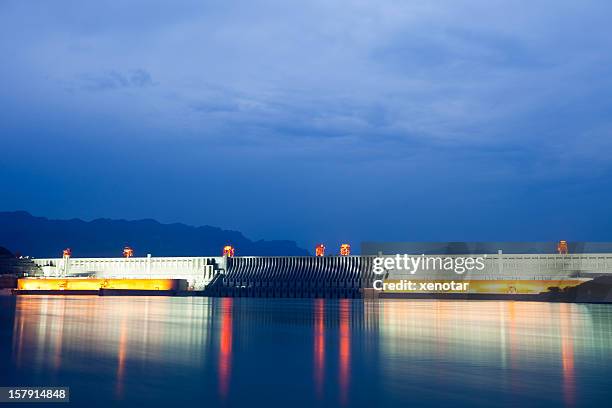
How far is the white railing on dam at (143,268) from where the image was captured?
135000 mm

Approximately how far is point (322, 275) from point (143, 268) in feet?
132

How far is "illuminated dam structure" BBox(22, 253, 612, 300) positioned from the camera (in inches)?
4055

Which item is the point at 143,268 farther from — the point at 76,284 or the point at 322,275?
the point at 322,275

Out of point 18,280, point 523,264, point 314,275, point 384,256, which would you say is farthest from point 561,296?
point 18,280

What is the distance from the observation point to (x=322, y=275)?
126625 mm

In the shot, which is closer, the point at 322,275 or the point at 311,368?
the point at 311,368

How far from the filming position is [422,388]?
11883mm

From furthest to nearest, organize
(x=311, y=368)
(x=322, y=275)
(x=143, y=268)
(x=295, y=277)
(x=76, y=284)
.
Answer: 1. (x=143, y=268)
2. (x=76, y=284)
3. (x=295, y=277)
4. (x=322, y=275)
5. (x=311, y=368)

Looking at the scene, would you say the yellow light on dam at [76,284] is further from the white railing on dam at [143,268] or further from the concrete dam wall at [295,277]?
the concrete dam wall at [295,277]

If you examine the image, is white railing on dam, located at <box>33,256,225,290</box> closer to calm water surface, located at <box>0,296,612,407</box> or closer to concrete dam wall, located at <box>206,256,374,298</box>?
concrete dam wall, located at <box>206,256,374,298</box>

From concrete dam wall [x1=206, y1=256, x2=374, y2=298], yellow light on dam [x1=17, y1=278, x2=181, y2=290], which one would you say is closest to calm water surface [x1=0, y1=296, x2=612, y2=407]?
concrete dam wall [x1=206, y1=256, x2=374, y2=298]

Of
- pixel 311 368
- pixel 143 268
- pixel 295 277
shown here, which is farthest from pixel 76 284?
pixel 311 368

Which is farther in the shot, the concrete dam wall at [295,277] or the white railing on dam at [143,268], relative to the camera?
the white railing on dam at [143,268]

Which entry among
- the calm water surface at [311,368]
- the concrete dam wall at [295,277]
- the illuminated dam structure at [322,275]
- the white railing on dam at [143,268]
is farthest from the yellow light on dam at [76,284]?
the calm water surface at [311,368]
